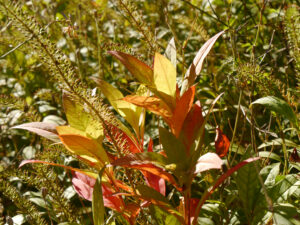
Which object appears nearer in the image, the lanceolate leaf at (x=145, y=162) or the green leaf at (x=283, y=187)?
the lanceolate leaf at (x=145, y=162)

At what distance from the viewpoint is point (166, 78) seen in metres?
0.79

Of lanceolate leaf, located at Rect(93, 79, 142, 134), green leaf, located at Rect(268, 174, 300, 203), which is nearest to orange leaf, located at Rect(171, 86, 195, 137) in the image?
lanceolate leaf, located at Rect(93, 79, 142, 134)

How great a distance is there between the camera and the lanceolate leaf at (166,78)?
2.56 feet

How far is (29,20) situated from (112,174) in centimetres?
39

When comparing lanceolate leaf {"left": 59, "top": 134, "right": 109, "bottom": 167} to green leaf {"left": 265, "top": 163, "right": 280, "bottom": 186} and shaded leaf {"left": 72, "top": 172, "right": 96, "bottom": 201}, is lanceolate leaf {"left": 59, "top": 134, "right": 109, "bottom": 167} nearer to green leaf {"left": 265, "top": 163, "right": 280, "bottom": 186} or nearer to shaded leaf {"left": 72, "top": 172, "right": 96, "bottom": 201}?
shaded leaf {"left": 72, "top": 172, "right": 96, "bottom": 201}

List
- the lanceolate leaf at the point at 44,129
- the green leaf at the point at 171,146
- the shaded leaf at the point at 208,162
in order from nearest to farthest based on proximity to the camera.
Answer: the shaded leaf at the point at 208,162, the green leaf at the point at 171,146, the lanceolate leaf at the point at 44,129

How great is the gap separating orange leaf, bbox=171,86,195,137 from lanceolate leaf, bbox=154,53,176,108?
1 centimetres

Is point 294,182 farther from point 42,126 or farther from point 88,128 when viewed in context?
point 42,126

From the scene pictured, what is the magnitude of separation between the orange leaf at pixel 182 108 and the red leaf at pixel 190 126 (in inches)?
0.6

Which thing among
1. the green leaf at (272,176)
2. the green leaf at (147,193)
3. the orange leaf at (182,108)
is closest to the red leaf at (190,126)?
the orange leaf at (182,108)

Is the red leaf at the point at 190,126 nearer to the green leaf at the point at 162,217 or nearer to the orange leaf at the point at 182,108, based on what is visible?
the orange leaf at the point at 182,108

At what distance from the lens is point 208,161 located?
26.2 inches

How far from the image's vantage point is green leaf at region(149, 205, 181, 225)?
0.87m

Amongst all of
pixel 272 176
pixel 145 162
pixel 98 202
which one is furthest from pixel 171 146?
pixel 272 176
